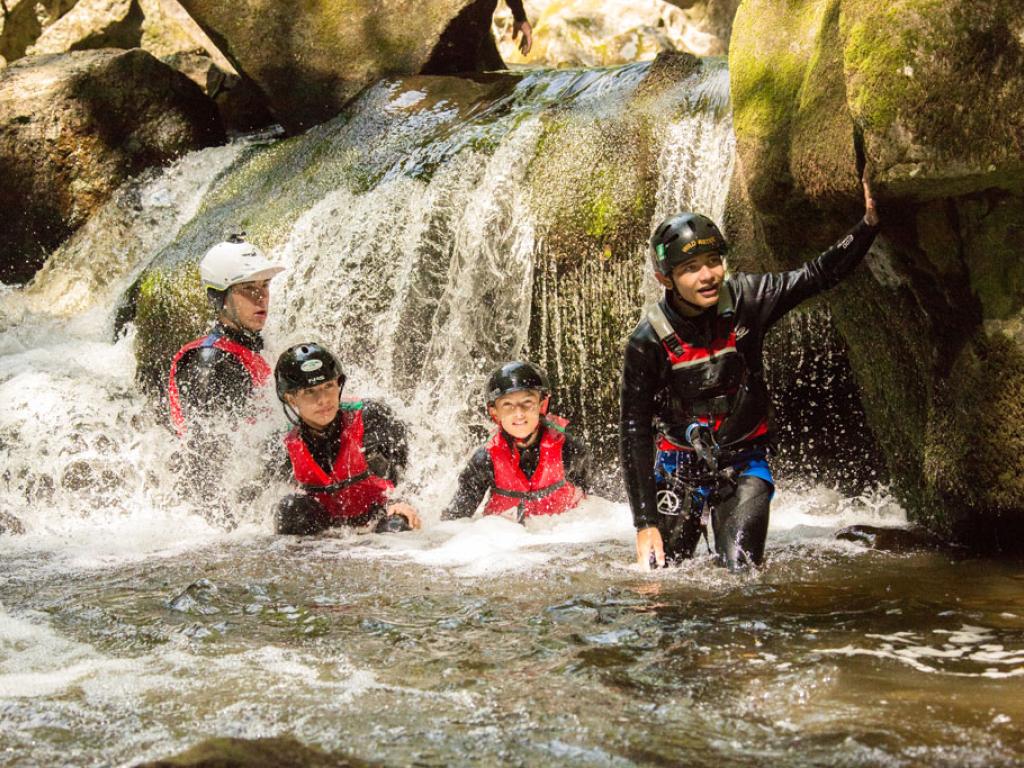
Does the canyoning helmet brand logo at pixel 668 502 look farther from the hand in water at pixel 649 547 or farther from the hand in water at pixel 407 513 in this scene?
the hand in water at pixel 407 513

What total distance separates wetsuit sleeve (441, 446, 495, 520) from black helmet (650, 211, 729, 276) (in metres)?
2.01

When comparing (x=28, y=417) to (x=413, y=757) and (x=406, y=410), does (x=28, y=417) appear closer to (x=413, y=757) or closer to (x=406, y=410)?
(x=406, y=410)

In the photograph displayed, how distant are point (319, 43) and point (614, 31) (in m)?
6.22

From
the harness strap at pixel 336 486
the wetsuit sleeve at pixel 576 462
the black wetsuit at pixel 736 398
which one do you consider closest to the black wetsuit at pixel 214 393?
the harness strap at pixel 336 486

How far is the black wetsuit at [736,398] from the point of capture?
16.5 feet

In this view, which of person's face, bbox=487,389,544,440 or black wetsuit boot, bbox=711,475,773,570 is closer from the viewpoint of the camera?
black wetsuit boot, bbox=711,475,773,570

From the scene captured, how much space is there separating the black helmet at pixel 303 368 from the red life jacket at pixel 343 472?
347 millimetres

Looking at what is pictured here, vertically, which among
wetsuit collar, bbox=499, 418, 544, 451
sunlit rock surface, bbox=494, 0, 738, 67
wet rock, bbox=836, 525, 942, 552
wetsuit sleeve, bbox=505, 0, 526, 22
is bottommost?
wet rock, bbox=836, 525, 942, 552

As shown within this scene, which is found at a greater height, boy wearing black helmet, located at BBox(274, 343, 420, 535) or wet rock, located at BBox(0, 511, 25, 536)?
boy wearing black helmet, located at BBox(274, 343, 420, 535)

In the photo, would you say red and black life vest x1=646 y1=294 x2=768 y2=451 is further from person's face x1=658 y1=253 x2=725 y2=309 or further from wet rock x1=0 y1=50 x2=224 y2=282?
wet rock x1=0 y1=50 x2=224 y2=282

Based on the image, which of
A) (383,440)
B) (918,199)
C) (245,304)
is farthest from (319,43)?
(918,199)

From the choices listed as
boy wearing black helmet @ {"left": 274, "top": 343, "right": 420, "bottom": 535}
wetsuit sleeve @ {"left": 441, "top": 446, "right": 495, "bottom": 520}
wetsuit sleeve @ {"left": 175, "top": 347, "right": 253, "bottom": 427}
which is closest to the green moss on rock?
wetsuit sleeve @ {"left": 175, "top": 347, "right": 253, "bottom": 427}

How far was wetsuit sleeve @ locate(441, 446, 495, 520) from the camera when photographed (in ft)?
21.7

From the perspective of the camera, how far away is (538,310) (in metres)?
8.30
